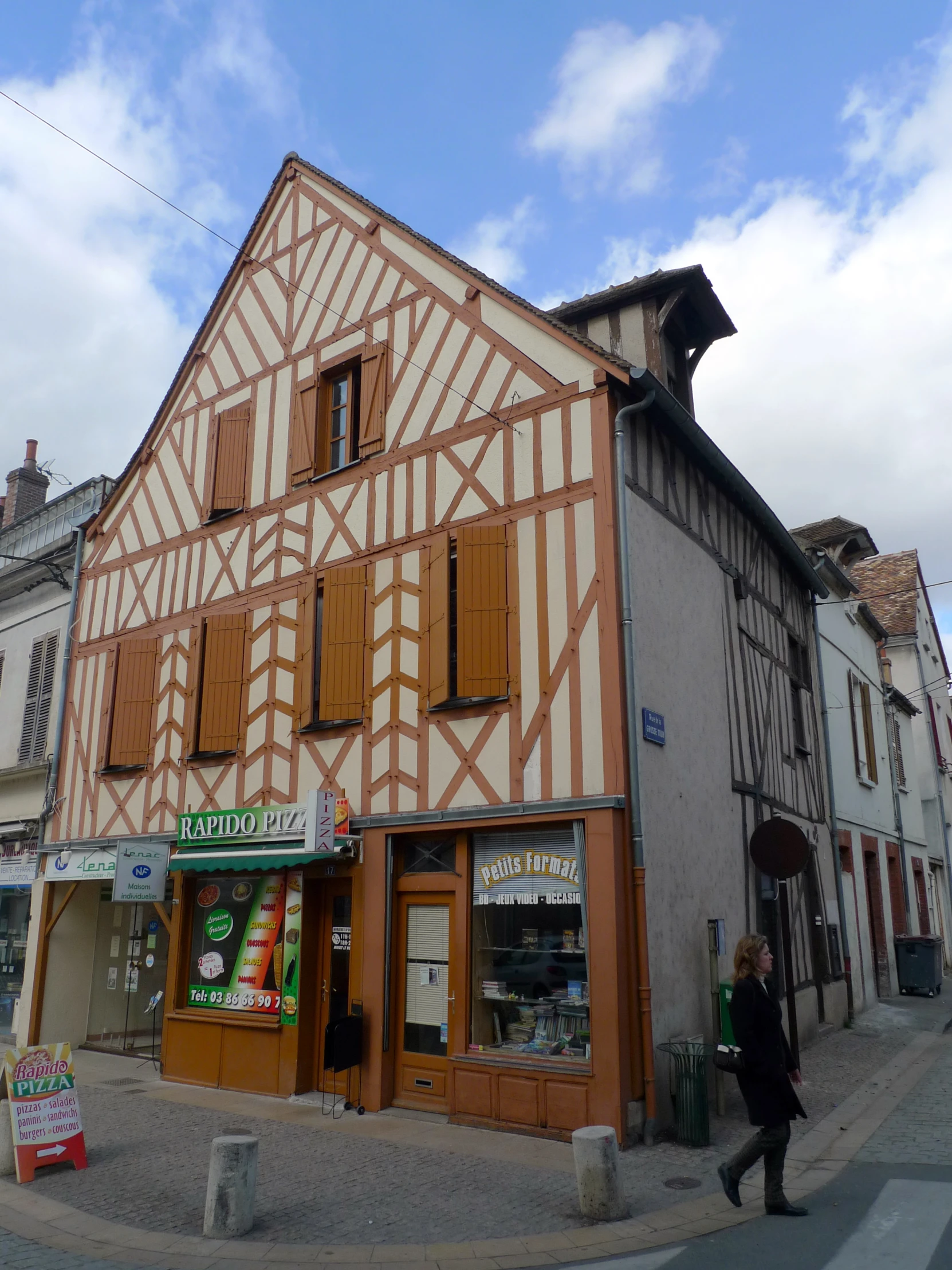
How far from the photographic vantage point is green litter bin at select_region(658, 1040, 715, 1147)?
24.9 ft

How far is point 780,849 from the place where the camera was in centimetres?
888

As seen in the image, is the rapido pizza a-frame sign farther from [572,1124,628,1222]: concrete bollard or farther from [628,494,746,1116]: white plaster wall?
[628,494,746,1116]: white plaster wall

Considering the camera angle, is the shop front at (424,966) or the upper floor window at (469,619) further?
the upper floor window at (469,619)

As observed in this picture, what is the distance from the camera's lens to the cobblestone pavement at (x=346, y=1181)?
600 cm

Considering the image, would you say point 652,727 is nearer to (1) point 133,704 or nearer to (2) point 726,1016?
(2) point 726,1016

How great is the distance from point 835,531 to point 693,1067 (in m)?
13.1

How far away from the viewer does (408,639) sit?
998 cm

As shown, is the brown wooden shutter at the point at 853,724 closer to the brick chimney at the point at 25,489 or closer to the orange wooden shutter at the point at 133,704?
the orange wooden shutter at the point at 133,704

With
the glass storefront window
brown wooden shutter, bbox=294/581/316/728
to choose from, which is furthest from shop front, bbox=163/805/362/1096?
the glass storefront window

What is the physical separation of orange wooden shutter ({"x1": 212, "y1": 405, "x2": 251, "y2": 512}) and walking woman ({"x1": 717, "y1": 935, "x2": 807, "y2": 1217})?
871cm

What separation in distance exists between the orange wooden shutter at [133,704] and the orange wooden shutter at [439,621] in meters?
4.77

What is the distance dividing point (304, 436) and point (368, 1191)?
8076mm

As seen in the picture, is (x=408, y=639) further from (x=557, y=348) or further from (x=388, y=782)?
(x=557, y=348)

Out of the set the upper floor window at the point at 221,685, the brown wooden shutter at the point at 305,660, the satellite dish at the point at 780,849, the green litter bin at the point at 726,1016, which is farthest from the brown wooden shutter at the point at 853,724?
the upper floor window at the point at 221,685
